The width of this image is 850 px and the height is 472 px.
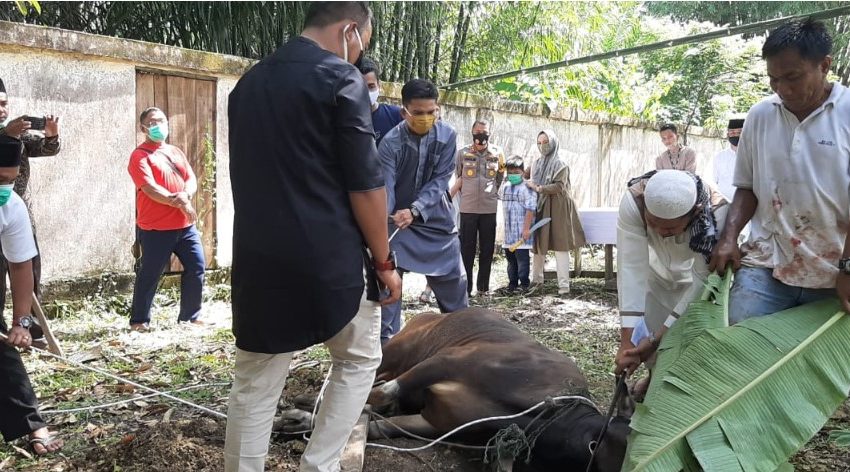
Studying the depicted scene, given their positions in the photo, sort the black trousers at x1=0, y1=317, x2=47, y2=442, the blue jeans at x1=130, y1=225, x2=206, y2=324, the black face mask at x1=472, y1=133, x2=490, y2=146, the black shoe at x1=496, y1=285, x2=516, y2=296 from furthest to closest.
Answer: the black shoe at x1=496, y1=285, x2=516, y2=296 → the black face mask at x1=472, y1=133, x2=490, y2=146 → the blue jeans at x1=130, y1=225, x2=206, y2=324 → the black trousers at x1=0, y1=317, x2=47, y2=442

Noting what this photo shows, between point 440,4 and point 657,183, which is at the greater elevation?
point 440,4

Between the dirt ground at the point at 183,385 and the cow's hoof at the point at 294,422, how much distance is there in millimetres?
60

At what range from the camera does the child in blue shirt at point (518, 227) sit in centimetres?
909

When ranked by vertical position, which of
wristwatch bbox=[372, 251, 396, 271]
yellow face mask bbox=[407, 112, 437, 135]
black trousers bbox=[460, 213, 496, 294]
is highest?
yellow face mask bbox=[407, 112, 437, 135]

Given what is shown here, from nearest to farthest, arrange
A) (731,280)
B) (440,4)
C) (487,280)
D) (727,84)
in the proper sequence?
(731,280) < (487,280) < (440,4) < (727,84)

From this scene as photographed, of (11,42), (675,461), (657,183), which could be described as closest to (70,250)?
(11,42)

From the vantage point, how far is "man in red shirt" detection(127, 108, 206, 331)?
21.5ft

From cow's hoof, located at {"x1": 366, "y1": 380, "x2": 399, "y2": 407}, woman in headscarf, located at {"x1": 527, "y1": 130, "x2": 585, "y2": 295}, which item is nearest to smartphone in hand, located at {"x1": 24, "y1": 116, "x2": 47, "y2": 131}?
cow's hoof, located at {"x1": 366, "y1": 380, "x2": 399, "y2": 407}

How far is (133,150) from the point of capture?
729cm

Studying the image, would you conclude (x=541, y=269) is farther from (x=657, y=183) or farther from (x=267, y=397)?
(x=267, y=397)

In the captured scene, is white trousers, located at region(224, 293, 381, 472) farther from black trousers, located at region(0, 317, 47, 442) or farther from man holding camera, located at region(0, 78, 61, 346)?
man holding camera, located at region(0, 78, 61, 346)

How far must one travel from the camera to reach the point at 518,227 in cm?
915

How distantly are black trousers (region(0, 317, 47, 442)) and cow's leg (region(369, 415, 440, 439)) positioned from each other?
163 cm

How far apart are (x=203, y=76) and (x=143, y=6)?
1195mm
